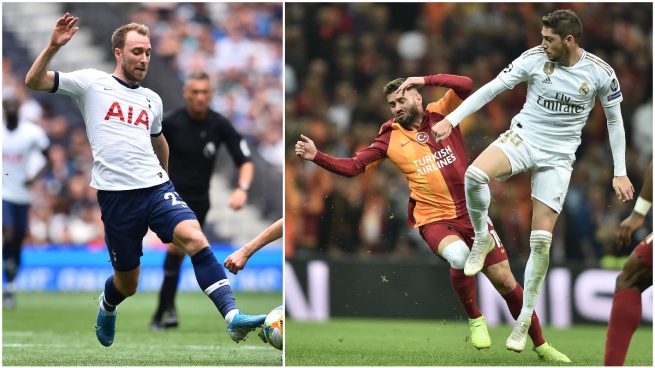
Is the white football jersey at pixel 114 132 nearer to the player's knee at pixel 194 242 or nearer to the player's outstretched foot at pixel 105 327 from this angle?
the player's knee at pixel 194 242

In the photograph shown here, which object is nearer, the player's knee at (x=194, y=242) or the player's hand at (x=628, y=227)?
the player's hand at (x=628, y=227)

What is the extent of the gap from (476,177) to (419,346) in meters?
2.05

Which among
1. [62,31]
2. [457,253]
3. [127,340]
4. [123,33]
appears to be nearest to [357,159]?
[457,253]

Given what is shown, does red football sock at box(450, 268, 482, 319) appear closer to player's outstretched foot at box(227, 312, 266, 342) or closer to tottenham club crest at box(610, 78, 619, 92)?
tottenham club crest at box(610, 78, 619, 92)

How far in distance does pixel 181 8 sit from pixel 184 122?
8517mm

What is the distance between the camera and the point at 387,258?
13008 mm

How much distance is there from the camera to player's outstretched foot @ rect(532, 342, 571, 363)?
24.6 ft

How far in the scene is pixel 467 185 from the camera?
23.3 feet

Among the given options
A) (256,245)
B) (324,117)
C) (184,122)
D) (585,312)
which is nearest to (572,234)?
(585,312)

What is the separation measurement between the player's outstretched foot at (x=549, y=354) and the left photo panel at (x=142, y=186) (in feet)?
6.05

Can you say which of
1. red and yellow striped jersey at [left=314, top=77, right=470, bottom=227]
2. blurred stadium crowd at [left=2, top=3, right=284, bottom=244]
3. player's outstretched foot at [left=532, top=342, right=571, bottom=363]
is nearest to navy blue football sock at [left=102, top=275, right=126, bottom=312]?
red and yellow striped jersey at [left=314, top=77, right=470, bottom=227]

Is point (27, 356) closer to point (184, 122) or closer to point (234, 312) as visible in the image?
point (234, 312)

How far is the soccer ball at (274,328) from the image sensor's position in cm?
658

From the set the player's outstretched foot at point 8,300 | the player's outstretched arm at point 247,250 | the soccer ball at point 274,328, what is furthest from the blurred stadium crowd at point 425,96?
the soccer ball at point 274,328
